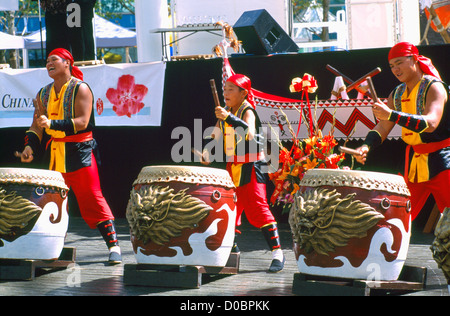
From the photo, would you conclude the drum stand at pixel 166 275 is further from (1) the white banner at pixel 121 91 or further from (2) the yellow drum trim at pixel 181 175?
(1) the white banner at pixel 121 91

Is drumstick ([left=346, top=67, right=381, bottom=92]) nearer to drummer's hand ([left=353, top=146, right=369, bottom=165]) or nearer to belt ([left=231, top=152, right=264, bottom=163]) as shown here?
drummer's hand ([left=353, top=146, right=369, bottom=165])

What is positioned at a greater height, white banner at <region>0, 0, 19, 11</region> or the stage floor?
white banner at <region>0, 0, 19, 11</region>

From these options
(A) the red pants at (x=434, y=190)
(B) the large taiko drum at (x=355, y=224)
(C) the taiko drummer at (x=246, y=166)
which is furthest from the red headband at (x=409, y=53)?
(C) the taiko drummer at (x=246, y=166)

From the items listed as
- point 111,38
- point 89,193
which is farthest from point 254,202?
point 111,38

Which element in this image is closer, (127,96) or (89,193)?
(89,193)

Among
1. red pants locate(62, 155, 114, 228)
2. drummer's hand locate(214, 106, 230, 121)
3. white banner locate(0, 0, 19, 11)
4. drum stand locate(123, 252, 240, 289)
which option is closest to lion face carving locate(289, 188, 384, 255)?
drum stand locate(123, 252, 240, 289)

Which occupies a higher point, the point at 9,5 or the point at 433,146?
the point at 9,5

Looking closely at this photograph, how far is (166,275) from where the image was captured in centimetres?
440

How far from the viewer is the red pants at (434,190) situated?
453cm

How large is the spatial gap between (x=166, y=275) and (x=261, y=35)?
12.1ft

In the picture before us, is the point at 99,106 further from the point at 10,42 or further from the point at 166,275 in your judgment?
the point at 10,42

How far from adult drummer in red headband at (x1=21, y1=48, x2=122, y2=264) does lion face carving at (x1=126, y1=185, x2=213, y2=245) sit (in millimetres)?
1054

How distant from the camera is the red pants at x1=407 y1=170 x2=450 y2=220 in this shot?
4.53 m

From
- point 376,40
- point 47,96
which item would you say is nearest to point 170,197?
point 47,96
